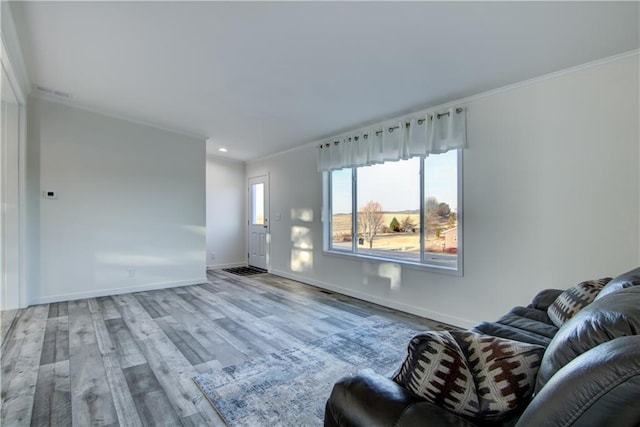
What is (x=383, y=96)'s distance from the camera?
3.32m

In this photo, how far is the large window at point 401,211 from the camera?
137 inches

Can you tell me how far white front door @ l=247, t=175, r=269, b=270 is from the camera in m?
6.49

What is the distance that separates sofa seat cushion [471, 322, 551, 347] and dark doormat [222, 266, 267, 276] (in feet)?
15.9

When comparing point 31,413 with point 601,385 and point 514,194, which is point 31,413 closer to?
point 601,385

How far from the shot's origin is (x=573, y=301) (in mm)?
1935

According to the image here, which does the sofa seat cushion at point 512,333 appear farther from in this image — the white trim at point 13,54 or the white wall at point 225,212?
the white wall at point 225,212

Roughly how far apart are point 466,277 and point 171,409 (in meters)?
2.84

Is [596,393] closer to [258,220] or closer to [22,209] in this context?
[22,209]

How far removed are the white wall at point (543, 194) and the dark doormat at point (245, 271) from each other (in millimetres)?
3421

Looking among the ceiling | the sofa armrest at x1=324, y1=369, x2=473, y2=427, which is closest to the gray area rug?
the sofa armrest at x1=324, y1=369, x2=473, y2=427

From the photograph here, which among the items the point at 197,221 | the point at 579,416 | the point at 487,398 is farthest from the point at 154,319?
the point at 579,416

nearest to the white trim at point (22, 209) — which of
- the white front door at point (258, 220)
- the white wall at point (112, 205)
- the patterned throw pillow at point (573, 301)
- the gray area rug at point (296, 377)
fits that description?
the white wall at point (112, 205)

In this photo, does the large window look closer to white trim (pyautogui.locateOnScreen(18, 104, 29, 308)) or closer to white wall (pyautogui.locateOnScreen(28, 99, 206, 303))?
white wall (pyautogui.locateOnScreen(28, 99, 206, 303))

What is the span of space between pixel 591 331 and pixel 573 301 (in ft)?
4.43
